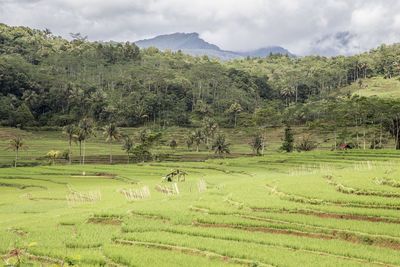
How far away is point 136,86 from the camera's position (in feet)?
468

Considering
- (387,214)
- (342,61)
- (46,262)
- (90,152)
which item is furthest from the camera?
(342,61)

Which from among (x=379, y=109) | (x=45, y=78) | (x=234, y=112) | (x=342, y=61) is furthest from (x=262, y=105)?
(x=45, y=78)

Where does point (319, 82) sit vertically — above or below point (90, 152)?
above

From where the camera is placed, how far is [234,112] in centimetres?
12838

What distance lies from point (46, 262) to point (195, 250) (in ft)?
Answer: 17.2

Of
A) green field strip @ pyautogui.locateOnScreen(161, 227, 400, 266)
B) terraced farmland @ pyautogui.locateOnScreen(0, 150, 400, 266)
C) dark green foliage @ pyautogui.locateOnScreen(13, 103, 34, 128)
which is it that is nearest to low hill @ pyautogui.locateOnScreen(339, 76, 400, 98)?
terraced farmland @ pyautogui.locateOnScreen(0, 150, 400, 266)

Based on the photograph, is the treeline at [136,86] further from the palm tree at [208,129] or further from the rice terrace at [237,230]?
the rice terrace at [237,230]

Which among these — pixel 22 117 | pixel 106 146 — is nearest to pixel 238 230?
pixel 106 146

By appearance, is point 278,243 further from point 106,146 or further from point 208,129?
point 106,146

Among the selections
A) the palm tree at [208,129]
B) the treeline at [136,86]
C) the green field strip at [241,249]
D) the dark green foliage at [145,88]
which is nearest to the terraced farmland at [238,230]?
the green field strip at [241,249]

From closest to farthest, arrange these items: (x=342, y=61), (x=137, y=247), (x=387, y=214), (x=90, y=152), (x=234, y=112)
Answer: (x=137, y=247) → (x=387, y=214) → (x=90, y=152) → (x=234, y=112) → (x=342, y=61)

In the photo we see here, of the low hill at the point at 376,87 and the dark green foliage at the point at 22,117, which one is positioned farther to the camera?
the low hill at the point at 376,87

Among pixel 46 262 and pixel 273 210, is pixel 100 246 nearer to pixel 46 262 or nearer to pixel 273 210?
pixel 46 262

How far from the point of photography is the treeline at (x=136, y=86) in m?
122
